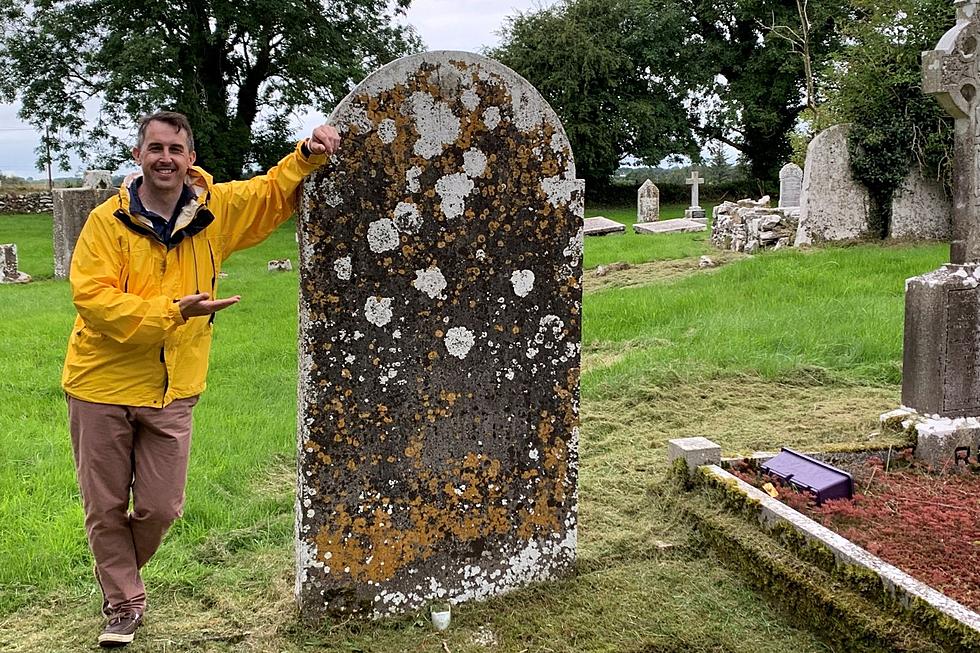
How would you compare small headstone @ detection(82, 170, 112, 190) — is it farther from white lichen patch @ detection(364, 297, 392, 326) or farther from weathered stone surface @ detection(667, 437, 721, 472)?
white lichen patch @ detection(364, 297, 392, 326)

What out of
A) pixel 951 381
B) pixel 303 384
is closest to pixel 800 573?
pixel 303 384

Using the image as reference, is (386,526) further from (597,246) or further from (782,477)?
(597,246)

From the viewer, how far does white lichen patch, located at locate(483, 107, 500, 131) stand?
11.2ft

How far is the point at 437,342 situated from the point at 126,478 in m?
1.29

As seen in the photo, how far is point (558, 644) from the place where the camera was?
3.22 m

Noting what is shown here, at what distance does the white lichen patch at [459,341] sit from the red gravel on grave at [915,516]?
198 centimetres

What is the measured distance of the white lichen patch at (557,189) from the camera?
3.51 meters

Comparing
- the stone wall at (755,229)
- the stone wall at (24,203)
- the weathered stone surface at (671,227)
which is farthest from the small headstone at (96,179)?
the stone wall at (24,203)

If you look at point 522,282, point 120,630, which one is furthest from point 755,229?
point 120,630

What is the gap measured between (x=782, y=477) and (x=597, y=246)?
14.6 metres

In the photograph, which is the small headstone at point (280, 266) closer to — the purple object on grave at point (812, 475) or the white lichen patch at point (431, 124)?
the purple object on grave at point (812, 475)

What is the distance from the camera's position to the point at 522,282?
3521mm

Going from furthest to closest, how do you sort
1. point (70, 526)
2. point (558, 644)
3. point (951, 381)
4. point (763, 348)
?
point (763, 348), point (951, 381), point (70, 526), point (558, 644)

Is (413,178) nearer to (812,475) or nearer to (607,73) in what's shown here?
(812,475)
